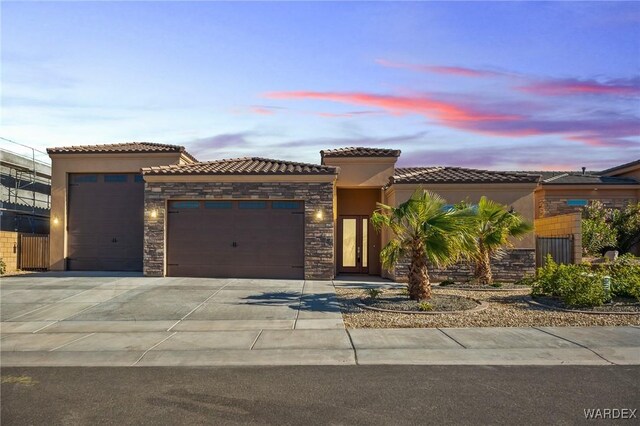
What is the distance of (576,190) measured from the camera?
26906 mm

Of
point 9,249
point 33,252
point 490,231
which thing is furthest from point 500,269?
point 9,249

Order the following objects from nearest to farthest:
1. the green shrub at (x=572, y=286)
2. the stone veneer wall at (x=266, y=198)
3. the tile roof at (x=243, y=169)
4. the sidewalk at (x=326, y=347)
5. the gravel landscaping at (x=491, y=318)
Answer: the sidewalk at (x=326, y=347) < the gravel landscaping at (x=491, y=318) < the green shrub at (x=572, y=286) < the stone veneer wall at (x=266, y=198) < the tile roof at (x=243, y=169)

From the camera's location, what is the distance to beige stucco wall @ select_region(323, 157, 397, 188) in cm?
2111

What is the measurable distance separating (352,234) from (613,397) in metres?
15.4

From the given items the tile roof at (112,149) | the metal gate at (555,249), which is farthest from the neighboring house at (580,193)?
the tile roof at (112,149)

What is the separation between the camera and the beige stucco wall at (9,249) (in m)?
20.7

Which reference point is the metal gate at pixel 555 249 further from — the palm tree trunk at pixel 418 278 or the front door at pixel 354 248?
the palm tree trunk at pixel 418 278

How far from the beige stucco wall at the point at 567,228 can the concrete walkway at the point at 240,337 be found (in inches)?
332

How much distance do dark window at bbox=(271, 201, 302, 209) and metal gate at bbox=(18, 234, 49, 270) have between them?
32.2ft

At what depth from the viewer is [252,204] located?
64.2 feet

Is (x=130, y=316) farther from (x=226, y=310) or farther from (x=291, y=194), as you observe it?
(x=291, y=194)

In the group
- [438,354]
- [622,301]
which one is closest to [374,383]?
[438,354]

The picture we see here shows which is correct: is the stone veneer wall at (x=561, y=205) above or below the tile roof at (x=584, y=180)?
below
